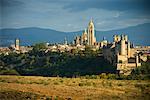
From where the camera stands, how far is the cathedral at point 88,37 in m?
Answer: 28.3

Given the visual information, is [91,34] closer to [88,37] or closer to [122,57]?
[88,37]

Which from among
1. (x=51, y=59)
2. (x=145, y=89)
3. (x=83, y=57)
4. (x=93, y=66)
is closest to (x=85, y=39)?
(x=51, y=59)

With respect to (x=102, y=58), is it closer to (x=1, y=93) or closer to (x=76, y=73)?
(x=76, y=73)

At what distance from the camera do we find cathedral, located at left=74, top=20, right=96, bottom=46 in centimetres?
2833

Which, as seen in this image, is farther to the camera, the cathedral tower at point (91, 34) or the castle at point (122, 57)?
the cathedral tower at point (91, 34)

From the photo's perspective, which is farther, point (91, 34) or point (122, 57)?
point (91, 34)

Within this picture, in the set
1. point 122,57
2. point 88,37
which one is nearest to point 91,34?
point 88,37

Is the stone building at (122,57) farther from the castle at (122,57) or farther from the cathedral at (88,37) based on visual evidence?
the cathedral at (88,37)

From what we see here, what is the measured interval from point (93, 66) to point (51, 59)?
4864mm

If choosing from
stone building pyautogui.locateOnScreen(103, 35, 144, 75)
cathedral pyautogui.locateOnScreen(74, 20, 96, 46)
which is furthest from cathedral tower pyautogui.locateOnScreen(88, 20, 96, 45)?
stone building pyautogui.locateOnScreen(103, 35, 144, 75)

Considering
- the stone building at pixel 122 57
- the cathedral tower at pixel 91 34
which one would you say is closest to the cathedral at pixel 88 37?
the cathedral tower at pixel 91 34

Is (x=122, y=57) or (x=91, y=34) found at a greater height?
(x=91, y=34)

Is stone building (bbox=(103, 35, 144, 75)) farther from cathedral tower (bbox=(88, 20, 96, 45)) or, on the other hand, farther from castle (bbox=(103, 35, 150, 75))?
cathedral tower (bbox=(88, 20, 96, 45))

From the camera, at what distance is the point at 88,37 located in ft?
96.1
